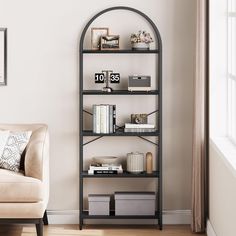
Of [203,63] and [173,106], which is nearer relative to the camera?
[203,63]

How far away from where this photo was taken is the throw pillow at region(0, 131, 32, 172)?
500 cm

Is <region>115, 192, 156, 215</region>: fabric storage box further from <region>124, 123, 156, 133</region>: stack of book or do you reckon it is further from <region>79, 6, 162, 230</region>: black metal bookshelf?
<region>124, 123, 156, 133</region>: stack of book

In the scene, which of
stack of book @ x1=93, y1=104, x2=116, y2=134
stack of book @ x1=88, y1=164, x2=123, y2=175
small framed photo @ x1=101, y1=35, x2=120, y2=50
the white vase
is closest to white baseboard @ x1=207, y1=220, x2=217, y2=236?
stack of book @ x1=88, y1=164, x2=123, y2=175

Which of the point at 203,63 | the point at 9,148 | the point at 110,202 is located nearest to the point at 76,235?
the point at 110,202

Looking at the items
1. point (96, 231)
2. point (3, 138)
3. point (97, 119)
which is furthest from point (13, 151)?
point (96, 231)

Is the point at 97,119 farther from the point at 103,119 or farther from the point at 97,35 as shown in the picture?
the point at 97,35

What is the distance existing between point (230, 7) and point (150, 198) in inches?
67.9

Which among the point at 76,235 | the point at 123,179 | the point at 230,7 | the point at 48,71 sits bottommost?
the point at 76,235

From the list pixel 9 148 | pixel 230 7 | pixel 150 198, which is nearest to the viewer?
pixel 230 7

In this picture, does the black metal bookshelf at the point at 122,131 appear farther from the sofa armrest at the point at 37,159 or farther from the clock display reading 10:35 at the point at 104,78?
the sofa armrest at the point at 37,159

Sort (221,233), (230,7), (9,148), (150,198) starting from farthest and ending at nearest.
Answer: (150,198), (9,148), (230,7), (221,233)

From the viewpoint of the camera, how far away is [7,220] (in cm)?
473

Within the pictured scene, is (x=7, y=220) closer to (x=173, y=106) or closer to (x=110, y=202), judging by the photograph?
(x=110, y=202)

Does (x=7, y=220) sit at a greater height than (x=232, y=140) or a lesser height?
lesser
